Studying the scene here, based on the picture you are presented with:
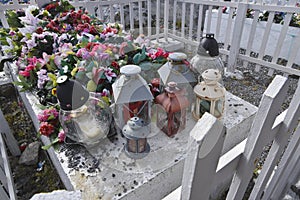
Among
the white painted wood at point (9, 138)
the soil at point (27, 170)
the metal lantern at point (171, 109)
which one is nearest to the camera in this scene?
the metal lantern at point (171, 109)

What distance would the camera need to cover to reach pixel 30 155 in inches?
63.7

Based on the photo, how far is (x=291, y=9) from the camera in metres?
2.33

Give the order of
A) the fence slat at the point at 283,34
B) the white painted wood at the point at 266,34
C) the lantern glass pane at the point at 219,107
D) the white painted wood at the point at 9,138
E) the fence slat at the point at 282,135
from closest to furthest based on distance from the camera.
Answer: the fence slat at the point at 282,135
the lantern glass pane at the point at 219,107
the white painted wood at the point at 9,138
the fence slat at the point at 283,34
the white painted wood at the point at 266,34

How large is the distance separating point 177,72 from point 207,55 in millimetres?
220

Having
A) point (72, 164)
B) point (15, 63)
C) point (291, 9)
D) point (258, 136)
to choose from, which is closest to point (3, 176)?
point (72, 164)

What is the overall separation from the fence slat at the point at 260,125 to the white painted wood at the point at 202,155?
0.16 meters

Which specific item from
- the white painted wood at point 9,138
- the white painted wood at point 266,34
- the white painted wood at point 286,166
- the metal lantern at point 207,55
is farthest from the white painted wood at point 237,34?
the white painted wood at point 9,138

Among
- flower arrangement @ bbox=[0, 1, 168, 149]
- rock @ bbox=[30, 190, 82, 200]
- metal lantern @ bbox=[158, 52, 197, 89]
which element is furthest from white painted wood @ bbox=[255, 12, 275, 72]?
rock @ bbox=[30, 190, 82, 200]

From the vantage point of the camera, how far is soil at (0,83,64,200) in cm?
142

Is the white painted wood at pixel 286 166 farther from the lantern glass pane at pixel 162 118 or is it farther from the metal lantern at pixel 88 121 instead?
the metal lantern at pixel 88 121

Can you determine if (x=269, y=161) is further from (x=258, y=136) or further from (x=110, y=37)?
(x=110, y=37)

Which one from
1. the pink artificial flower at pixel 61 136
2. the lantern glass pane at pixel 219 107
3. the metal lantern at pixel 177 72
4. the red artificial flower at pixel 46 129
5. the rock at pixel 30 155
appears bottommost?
the rock at pixel 30 155

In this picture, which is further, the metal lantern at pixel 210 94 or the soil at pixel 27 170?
the soil at pixel 27 170

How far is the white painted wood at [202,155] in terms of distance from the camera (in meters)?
0.44
